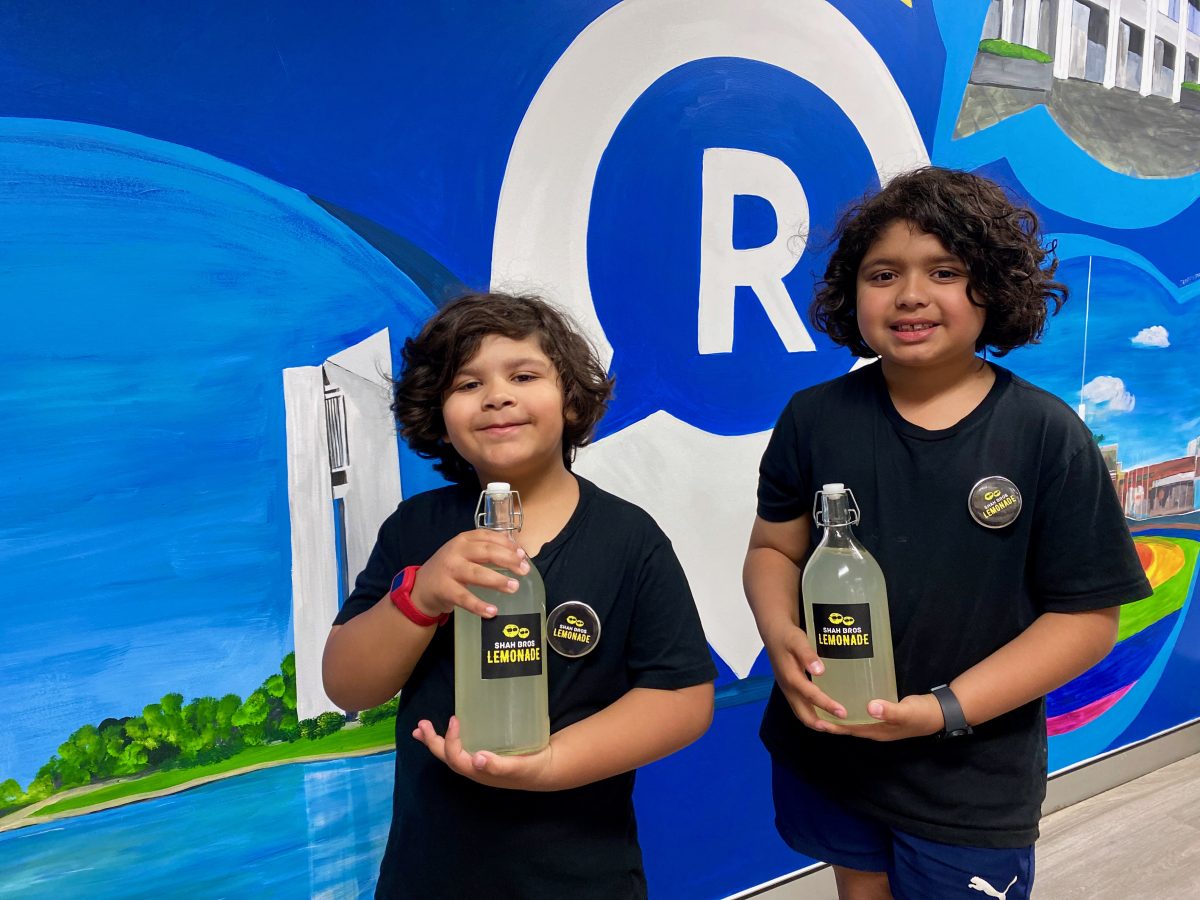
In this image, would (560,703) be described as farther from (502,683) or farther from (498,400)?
(498,400)

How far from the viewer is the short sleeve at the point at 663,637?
38.6 inches

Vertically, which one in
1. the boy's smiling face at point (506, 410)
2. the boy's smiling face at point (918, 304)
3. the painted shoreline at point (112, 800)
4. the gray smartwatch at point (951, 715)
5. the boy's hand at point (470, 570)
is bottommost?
the painted shoreline at point (112, 800)

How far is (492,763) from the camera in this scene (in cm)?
86

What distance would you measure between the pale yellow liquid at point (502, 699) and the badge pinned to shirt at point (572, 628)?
5cm

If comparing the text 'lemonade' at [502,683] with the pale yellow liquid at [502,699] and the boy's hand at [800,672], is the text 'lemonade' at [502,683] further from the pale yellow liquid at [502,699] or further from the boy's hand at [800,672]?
the boy's hand at [800,672]

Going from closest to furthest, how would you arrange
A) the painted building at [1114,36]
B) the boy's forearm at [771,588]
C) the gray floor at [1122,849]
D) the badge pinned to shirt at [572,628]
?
the badge pinned to shirt at [572,628], the boy's forearm at [771,588], the gray floor at [1122,849], the painted building at [1114,36]

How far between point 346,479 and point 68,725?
1.56 ft

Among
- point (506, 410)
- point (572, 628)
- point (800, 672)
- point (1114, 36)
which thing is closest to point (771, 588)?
point (800, 672)

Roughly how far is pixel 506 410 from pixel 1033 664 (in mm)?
681

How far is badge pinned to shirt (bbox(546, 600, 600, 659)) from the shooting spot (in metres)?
0.96

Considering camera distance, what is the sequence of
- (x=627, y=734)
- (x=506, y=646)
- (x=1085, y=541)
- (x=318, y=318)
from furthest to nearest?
(x=318, y=318), (x=1085, y=541), (x=627, y=734), (x=506, y=646)

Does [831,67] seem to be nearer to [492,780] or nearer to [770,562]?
[770,562]

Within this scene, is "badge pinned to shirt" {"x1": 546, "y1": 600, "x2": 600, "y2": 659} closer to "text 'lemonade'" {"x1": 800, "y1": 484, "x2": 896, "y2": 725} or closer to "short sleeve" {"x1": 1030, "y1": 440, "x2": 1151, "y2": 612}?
"text 'lemonade'" {"x1": 800, "y1": 484, "x2": 896, "y2": 725}

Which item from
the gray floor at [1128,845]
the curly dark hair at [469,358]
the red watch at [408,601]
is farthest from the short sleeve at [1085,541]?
the gray floor at [1128,845]
